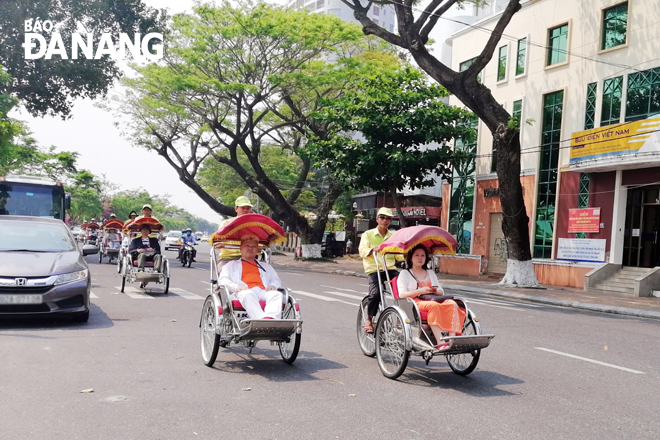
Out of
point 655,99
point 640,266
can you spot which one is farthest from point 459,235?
point 655,99

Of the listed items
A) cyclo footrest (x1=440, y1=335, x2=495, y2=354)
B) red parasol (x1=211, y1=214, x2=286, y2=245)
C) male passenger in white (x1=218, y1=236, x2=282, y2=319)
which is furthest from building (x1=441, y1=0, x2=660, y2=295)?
male passenger in white (x1=218, y1=236, x2=282, y2=319)

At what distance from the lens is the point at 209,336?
→ 6875mm

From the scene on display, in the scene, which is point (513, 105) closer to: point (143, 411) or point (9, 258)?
point (9, 258)

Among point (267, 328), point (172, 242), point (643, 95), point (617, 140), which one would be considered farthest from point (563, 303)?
point (172, 242)

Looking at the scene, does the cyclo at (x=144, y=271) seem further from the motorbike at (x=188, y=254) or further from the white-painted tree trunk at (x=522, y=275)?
the white-painted tree trunk at (x=522, y=275)

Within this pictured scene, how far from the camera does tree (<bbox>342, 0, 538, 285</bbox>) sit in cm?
2036

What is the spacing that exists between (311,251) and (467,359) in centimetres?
2962

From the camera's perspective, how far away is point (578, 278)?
22.7m

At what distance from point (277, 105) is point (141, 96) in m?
8.57

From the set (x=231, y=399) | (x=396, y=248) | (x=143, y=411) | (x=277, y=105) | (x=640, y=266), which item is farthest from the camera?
(x=277, y=105)

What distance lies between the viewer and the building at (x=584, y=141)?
21156mm

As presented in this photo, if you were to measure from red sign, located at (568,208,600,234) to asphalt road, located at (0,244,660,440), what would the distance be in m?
13.7

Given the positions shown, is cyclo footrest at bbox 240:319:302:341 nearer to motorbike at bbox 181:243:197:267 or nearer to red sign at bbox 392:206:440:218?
motorbike at bbox 181:243:197:267

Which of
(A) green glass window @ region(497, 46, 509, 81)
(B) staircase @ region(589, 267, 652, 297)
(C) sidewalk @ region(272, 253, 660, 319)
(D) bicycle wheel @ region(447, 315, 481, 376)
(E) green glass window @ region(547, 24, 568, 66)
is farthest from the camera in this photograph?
(A) green glass window @ region(497, 46, 509, 81)
